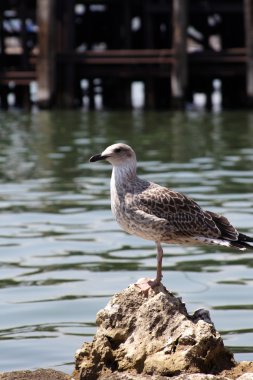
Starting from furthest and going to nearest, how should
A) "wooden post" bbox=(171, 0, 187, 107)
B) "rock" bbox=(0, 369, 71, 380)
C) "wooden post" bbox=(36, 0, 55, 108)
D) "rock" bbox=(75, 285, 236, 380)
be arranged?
"wooden post" bbox=(36, 0, 55, 108) → "wooden post" bbox=(171, 0, 187, 107) → "rock" bbox=(0, 369, 71, 380) → "rock" bbox=(75, 285, 236, 380)

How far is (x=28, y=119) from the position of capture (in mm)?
29578

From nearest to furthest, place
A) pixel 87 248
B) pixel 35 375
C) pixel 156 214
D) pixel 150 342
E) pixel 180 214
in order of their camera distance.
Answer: pixel 150 342 → pixel 35 375 → pixel 156 214 → pixel 180 214 → pixel 87 248

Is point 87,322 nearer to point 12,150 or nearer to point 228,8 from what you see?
point 12,150

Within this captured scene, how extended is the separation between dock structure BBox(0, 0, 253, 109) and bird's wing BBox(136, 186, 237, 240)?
2039cm

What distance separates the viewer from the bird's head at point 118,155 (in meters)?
6.84

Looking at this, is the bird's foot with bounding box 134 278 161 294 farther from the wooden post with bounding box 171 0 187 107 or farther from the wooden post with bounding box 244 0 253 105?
the wooden post with bounding box 171 0 187 107

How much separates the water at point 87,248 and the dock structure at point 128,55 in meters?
5.99

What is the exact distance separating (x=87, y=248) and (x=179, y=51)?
1788cm

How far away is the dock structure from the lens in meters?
28.8

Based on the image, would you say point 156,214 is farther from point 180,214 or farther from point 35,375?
point 35,375

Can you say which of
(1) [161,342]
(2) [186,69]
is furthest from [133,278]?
(2) [186,69]

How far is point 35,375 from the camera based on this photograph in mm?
6531

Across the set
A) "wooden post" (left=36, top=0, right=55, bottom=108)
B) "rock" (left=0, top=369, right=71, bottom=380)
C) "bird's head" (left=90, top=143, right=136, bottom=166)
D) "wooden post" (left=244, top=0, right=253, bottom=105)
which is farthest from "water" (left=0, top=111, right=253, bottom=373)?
"wooden post" (left=36, top=0, right=55, bottom=108)

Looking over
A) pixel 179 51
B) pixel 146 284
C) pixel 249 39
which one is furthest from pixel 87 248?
pixel 179 51
